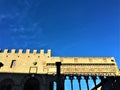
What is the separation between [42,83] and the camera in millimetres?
23609

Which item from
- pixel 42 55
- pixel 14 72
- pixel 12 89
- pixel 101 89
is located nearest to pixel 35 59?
pixel 42 55

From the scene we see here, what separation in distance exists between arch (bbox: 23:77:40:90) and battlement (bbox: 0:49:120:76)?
1.08 meters

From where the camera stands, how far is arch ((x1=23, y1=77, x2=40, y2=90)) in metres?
23.8

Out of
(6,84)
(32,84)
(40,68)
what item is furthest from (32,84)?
(6,84)

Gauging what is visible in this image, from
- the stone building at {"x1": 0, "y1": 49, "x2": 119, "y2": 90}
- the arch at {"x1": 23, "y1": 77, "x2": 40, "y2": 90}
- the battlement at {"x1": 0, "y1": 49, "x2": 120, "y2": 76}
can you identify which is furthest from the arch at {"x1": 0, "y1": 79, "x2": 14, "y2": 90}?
the arch at {"x1": 23, "y1": 77, "x2": 40, "y2": 90}

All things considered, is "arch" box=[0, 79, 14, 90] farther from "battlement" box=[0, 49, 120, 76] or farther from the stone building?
"battlement" box=[0, 49, 120, 76]

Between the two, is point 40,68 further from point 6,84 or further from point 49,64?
point 6,84

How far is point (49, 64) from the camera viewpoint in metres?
25.4

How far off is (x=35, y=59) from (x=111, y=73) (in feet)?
35.2

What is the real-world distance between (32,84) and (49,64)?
11.6 ft

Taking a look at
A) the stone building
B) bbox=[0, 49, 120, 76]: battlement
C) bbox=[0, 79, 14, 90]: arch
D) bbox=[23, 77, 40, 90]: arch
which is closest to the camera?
bbox=[0, 79, 14, 90]: arch

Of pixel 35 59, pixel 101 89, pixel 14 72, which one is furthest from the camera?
pixel 35 59

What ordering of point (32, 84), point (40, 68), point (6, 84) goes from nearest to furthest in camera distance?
1. point (6, 84)
2. point (32, 84)
3. point (40, 68)

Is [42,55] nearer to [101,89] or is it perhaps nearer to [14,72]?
[14,72]
